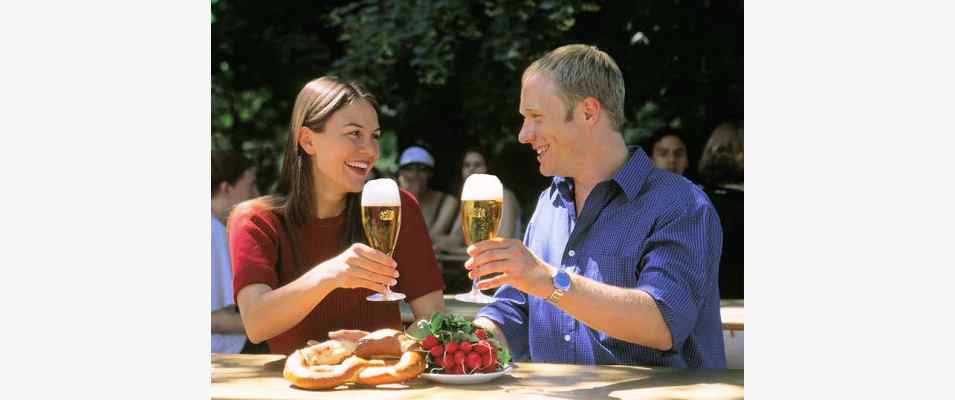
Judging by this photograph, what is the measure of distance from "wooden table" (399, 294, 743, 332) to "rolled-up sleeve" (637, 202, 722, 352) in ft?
5.04

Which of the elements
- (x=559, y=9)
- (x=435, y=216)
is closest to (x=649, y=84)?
(x=559, y=9)

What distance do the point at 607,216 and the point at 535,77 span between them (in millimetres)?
406

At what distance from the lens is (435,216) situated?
7.09 metres

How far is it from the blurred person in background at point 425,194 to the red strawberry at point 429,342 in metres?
4.61

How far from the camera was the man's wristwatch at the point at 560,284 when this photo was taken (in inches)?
89.7

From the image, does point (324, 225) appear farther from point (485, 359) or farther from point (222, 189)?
point (222, 189)

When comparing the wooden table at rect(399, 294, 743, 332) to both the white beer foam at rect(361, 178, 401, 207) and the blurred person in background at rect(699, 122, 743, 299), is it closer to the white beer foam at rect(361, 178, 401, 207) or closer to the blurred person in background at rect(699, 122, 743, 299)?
the blurred person in background at rect(699, 122, 743, 299)

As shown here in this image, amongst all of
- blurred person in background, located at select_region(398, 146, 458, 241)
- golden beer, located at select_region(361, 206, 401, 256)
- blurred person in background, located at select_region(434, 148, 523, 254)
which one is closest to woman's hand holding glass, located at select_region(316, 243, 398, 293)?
golden beer, located at select_region(361, 206, 401, 256)

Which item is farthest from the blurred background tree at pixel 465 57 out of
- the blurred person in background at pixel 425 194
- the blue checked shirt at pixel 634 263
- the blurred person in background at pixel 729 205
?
the blue checked shirt at pixel 634 263

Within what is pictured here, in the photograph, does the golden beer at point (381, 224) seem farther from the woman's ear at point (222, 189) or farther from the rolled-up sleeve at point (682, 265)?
the woman's ear at point (222, 189)

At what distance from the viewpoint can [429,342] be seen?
2.40m

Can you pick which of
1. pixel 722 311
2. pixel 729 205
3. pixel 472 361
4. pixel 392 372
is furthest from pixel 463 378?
pixel 729 205

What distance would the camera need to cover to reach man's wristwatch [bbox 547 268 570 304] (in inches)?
89.7

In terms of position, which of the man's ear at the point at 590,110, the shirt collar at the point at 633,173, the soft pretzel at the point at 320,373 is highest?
the man's ear at the point at 590,110
